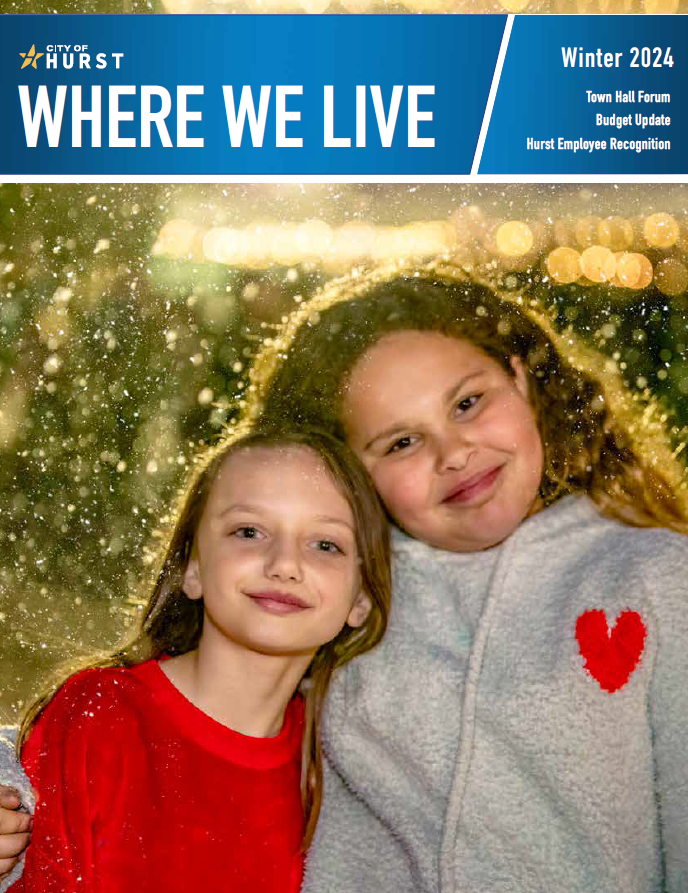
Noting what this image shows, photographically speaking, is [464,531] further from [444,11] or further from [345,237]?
[444,11]

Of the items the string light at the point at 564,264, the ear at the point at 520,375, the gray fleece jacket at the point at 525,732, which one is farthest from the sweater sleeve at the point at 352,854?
the string light at the point at 564,264

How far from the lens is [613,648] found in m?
0.69

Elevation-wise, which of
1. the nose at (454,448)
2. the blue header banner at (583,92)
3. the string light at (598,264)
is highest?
the blue header banner at (583,92)

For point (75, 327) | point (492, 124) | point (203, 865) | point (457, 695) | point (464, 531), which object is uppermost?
point (492, 124)

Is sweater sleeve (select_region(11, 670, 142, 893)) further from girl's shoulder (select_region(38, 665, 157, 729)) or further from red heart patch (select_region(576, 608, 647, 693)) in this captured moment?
red heart patch (select_region(576, 608, 647, 693))

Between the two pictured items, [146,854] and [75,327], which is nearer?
[146,854]

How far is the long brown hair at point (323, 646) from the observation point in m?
0.72

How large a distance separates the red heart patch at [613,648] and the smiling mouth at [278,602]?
22 centimetres

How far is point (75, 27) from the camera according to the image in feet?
2.51

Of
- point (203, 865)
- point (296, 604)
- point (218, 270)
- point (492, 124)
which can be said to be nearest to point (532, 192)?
point (492, 124)

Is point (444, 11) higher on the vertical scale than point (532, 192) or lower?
higher

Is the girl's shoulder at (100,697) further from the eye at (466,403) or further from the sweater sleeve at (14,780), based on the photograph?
the eye at (466,403)

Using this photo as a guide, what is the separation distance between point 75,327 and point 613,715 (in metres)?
0.53

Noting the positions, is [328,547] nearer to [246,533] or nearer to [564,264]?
[246,533]
